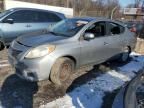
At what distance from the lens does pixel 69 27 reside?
6691 millimetres

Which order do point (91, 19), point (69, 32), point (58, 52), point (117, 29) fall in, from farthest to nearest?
point (117, 29) < point (91, 19) < point (69, 32) < point (58, 52)

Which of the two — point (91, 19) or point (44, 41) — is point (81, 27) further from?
point (44, 41)

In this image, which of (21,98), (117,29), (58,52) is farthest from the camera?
(117,29)

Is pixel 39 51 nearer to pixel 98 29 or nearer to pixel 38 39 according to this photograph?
pixel 38 39

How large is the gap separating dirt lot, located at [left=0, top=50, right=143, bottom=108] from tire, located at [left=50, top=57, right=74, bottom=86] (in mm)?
151

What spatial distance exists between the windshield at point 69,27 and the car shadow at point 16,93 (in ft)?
4.73

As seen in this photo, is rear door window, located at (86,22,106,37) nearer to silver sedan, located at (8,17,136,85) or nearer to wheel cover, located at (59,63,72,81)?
silver sedan, located at (8,17,136,85)

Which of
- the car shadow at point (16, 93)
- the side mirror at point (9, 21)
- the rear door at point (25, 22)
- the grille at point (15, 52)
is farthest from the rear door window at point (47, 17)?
the grille at point (15, 52)

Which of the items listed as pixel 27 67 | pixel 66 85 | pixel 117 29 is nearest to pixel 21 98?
pixel 27 67

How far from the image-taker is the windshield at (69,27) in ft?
20.8

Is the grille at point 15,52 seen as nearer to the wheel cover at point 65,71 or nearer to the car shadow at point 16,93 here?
the car shadow at point 16,93

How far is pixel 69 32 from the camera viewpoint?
6395mm

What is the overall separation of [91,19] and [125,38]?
1675mm

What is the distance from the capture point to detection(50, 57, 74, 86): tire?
220 inches
